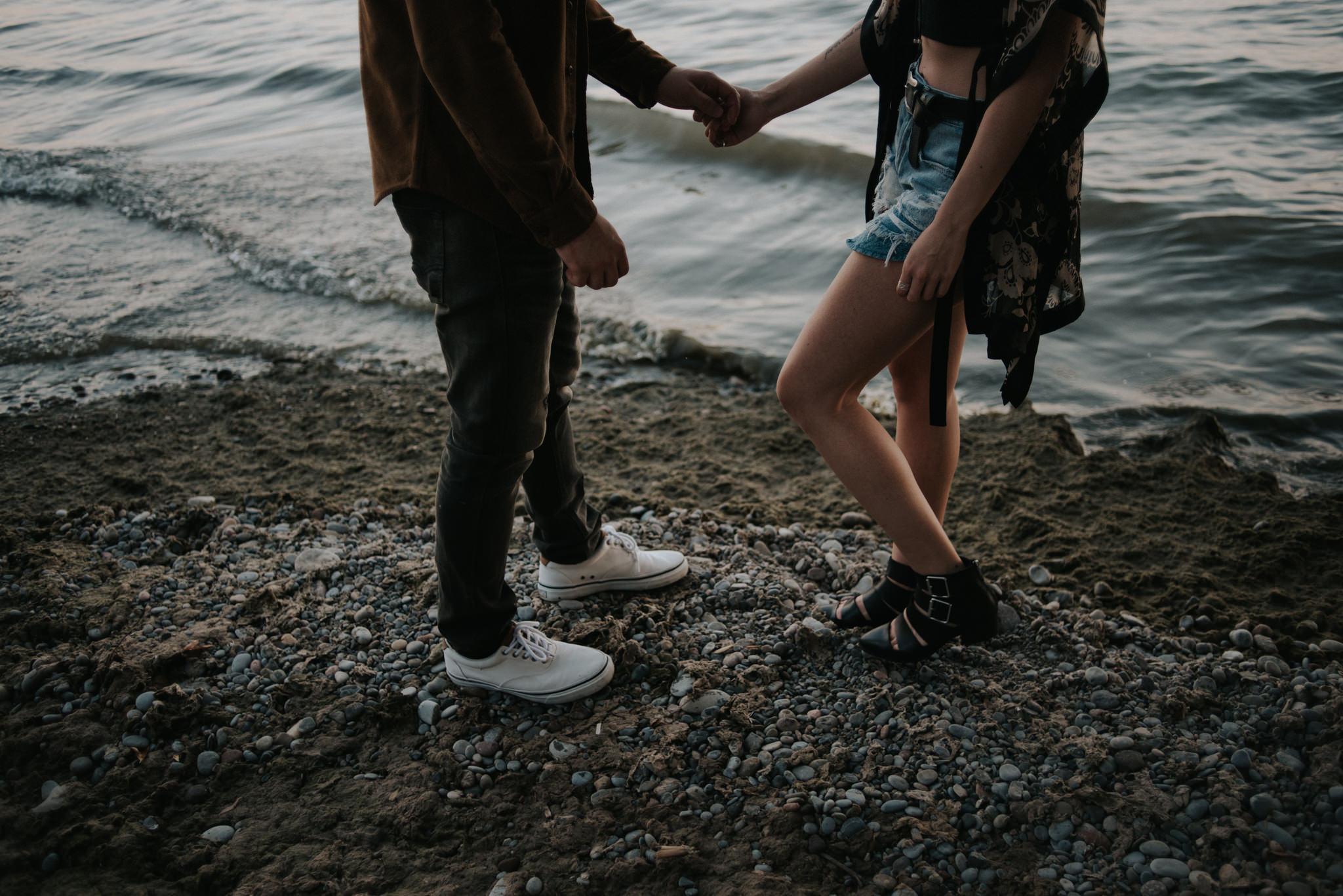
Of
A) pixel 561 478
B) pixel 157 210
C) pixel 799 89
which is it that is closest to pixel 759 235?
pixel 799 89

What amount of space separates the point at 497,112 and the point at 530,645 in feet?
4.74

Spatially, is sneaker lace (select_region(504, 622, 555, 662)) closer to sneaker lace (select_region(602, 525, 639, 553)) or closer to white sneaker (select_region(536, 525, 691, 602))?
white sneaker (select_region(536, 525, 691, 602))

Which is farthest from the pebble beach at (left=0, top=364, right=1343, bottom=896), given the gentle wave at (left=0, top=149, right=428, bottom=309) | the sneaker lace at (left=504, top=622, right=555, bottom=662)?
the gentle wave at (left=0, top=149, right=428, bottom=309)

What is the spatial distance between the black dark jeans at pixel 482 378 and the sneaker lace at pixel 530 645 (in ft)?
0.19

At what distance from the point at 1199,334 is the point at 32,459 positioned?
6.33 metres

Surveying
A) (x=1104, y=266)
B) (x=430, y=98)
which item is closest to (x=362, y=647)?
(x=430, y=98)

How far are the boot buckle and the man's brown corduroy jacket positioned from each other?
1.36 meters

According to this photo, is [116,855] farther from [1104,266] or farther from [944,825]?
[1104,266]

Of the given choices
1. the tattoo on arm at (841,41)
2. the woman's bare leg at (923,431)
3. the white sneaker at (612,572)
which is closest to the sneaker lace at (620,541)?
the white sneaker at (612,572)

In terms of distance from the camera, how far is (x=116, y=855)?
2125 millimetres

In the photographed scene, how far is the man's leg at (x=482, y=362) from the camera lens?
206 centimetres

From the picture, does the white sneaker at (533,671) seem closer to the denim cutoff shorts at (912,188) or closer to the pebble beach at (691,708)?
the pebble beach at (691,708)

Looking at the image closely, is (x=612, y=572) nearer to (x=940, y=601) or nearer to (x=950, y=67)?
(x=940, y=601)

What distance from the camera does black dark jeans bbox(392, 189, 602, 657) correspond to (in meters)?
2.06
